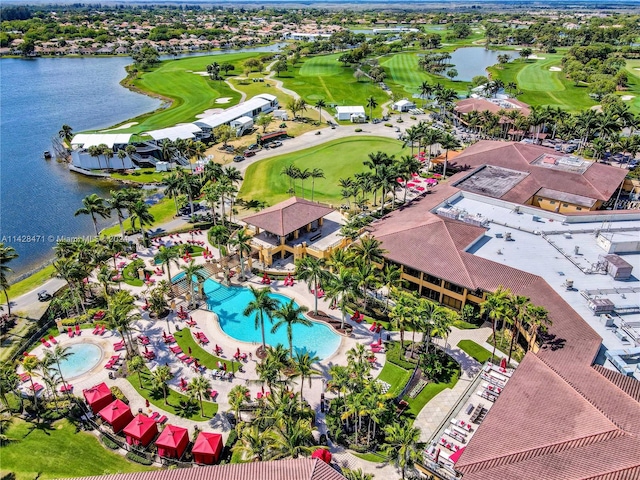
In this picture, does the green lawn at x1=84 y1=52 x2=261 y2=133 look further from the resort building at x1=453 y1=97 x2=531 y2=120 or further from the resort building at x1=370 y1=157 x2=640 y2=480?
the resort building at x1=370 y1=157 x2=640 y2=480

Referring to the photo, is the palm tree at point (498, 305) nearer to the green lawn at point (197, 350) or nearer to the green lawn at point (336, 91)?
the green lawn at point (197, 350)

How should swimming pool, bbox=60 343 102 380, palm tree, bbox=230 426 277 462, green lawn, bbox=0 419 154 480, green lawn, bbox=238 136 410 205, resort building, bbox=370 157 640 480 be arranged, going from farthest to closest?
green lawn, bbox=238 136 410 205, swimming pool, bbox=60 343 102 380, green lawn, bbox=0 419 154 480, palm tree, bbox=230 426 277 462, resort building, bbox=370 157 640 480

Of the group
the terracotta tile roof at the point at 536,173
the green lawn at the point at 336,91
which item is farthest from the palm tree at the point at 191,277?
the green lawn at the point at 336,91

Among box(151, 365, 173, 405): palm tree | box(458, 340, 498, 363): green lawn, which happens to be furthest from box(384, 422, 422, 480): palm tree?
box(151, 365, 173, 405): palm tree

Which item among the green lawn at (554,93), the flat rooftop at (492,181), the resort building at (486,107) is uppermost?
the resort building at (486,107)

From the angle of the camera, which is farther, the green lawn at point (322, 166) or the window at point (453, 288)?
the green lawn at point (322, 166)

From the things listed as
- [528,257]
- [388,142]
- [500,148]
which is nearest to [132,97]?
[388,142]

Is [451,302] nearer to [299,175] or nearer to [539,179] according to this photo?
[539,179]

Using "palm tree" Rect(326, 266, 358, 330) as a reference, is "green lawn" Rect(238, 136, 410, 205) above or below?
below

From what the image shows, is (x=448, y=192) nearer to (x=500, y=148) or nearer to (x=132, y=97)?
(x=500, y=148)
